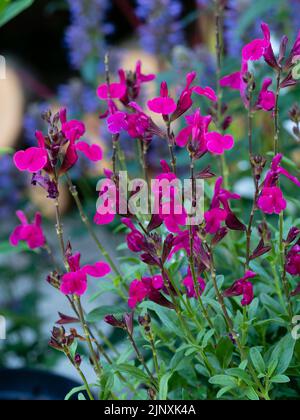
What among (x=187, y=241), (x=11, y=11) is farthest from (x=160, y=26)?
(x=187, y=241)

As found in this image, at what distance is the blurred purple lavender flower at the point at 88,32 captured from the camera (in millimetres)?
1568

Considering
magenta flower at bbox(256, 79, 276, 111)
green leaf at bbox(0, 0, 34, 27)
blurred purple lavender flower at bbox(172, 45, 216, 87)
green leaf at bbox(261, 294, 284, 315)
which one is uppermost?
green leaf at bbox(0, 0, 34, 27)

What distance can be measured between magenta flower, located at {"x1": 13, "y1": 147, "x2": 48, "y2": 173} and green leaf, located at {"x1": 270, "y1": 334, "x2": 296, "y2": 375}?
0.82 feet

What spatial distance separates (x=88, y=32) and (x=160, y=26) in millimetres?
185

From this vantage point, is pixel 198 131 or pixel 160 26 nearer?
pixel 198 131

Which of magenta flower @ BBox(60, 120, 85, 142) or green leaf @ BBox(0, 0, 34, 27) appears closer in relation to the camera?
magenta flower @ BBox(60, 120, 85, 142)

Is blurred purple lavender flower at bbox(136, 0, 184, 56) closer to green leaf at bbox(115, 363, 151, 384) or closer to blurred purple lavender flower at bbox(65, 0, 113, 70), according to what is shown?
blurred purple lavender flower at bbox(65, 0, 113, 70)

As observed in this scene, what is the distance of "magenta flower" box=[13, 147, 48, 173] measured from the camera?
545 millimetres

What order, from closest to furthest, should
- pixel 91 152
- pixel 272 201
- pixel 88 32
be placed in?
1. pixel 272 201
2. pixel 91 152
3. pixel 88 32

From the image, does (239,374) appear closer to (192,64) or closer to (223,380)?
(223,380)

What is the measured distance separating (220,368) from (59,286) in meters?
0.16

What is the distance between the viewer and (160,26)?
1.49 metres

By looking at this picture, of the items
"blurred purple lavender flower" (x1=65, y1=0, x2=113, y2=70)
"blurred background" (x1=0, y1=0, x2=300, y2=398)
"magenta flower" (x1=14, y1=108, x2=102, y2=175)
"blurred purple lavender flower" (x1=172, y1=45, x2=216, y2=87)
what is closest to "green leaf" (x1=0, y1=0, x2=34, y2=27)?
"blurred background" (x1=0, y1=0, x2=300, y2=398)

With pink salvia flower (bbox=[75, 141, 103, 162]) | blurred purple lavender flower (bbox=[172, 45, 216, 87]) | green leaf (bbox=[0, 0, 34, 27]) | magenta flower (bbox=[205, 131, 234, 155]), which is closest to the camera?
magenta flower (bbox=[205, 131, 234, 155])
